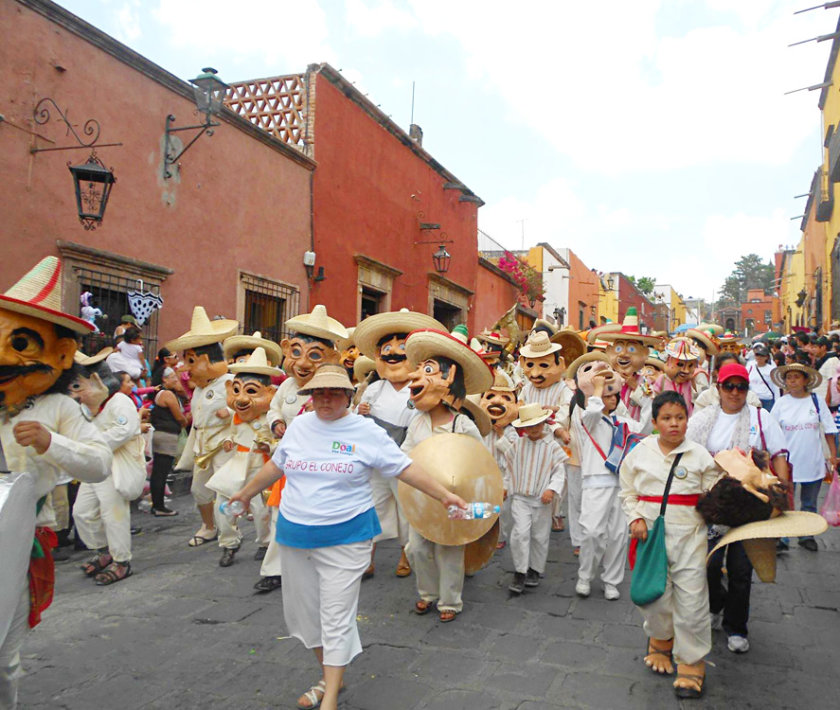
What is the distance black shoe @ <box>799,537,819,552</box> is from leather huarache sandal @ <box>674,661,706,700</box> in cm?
345

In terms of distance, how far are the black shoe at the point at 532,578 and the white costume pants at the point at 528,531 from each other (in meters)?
0.03

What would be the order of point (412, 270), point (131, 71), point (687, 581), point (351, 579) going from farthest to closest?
1. point (412, 270)
2. point (131, 71)
3. point (687, 581)
4. point (351, 579)

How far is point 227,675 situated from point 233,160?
9558mm

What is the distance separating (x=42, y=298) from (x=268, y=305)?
31.4 ft

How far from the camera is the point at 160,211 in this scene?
1027 cm

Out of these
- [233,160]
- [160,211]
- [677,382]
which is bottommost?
[677,382]

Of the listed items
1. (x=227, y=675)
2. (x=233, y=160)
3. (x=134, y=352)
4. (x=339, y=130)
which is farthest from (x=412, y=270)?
(x=227, y=675)

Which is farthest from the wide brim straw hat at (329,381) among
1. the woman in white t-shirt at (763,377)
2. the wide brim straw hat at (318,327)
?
the woman in white t-shirt at (763,377)

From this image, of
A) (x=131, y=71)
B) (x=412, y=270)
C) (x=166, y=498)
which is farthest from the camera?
(x=412, y=270)

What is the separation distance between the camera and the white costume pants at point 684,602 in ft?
12.2

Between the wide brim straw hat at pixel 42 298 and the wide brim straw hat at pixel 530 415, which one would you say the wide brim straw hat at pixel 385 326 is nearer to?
the wide brim straw hat at pixel 530 415

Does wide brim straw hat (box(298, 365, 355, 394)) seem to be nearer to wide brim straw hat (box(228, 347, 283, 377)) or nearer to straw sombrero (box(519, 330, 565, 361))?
wide brim straw hat (box(228, 347, 283, 377))

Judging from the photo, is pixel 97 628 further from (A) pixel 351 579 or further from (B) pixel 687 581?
(B) pixel 687 581

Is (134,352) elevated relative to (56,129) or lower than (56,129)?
lower
